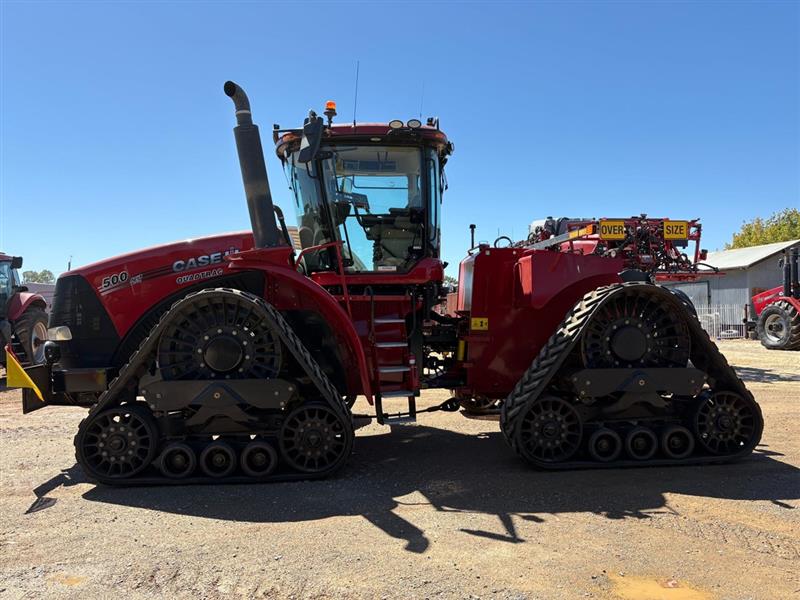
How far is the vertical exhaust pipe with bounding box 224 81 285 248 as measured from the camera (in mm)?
5035

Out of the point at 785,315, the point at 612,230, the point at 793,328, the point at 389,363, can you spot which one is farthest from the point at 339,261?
the point at 785,315

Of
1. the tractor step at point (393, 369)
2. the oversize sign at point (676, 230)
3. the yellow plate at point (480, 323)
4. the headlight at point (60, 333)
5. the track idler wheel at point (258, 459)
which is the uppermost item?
the oversize sign at point (676, 230)

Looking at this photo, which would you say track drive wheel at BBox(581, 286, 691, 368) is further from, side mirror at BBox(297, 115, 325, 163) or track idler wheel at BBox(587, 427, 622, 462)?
side mirror at BBox(297, 115, 325, 163)

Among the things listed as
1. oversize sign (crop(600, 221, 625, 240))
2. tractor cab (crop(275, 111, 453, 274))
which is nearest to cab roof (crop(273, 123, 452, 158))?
tractor cab (crop(275, 111, 453, 274))

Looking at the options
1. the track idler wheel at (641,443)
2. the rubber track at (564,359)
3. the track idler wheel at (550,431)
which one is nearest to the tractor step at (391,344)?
the rubber track at (564,359)

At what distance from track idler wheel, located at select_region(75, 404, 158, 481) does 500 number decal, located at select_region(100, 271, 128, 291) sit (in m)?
1.17

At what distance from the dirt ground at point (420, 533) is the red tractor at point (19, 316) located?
25.3ft

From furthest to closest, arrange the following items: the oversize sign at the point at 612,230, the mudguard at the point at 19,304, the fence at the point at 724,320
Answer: the fence at the point at 724,320
the oversize sign at the point at 612,230
the mudguard at the point at 19,304

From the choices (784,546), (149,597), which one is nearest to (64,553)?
(149,597)

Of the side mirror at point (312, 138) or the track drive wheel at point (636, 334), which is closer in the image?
the side mirror at point (312, 138)

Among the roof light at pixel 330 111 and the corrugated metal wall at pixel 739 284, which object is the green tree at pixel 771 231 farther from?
the roof light at pixel 330 111

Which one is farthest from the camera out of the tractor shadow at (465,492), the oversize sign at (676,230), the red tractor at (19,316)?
the oversize sign at (676,230)

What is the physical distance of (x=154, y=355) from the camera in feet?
15.7

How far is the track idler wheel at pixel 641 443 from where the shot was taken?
505 cm
